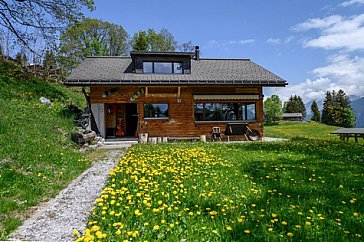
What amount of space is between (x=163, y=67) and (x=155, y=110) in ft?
10.4

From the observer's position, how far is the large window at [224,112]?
50.5 feet

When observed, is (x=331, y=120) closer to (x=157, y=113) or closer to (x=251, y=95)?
(x=251, y=95)

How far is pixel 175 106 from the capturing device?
1506cm

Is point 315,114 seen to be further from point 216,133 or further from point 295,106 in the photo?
point 216,133

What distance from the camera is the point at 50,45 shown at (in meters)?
18.5

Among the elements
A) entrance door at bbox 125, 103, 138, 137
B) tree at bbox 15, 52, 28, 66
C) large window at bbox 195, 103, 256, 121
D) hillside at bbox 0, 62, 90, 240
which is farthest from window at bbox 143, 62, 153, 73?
tree at bbox 15, 52, 28, 66

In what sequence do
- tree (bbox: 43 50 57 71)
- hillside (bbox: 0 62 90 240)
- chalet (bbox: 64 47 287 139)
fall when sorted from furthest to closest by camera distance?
tree (bbox: 43 50 57 71) < chalet (bbox: 64 47 287 139) < hillside (bbox: 0 62 90 240)

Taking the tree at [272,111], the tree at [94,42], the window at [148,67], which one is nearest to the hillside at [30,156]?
the window at [148,67]

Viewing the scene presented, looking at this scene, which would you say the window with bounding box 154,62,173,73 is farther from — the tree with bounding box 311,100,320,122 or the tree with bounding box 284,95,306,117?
the tree with bounding box 284,95,306,117

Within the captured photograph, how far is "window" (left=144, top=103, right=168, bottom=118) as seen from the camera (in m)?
14.9

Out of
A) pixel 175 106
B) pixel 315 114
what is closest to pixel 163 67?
pixel 175 106

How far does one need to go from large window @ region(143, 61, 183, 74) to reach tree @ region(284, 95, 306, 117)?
72.8m

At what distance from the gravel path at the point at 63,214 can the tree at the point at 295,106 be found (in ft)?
275

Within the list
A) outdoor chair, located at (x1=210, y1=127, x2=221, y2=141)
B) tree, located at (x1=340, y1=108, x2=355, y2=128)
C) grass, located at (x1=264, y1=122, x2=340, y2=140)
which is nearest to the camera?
outdoor chair, located at (x1=210, y1=127, x2=221, y2=141)
